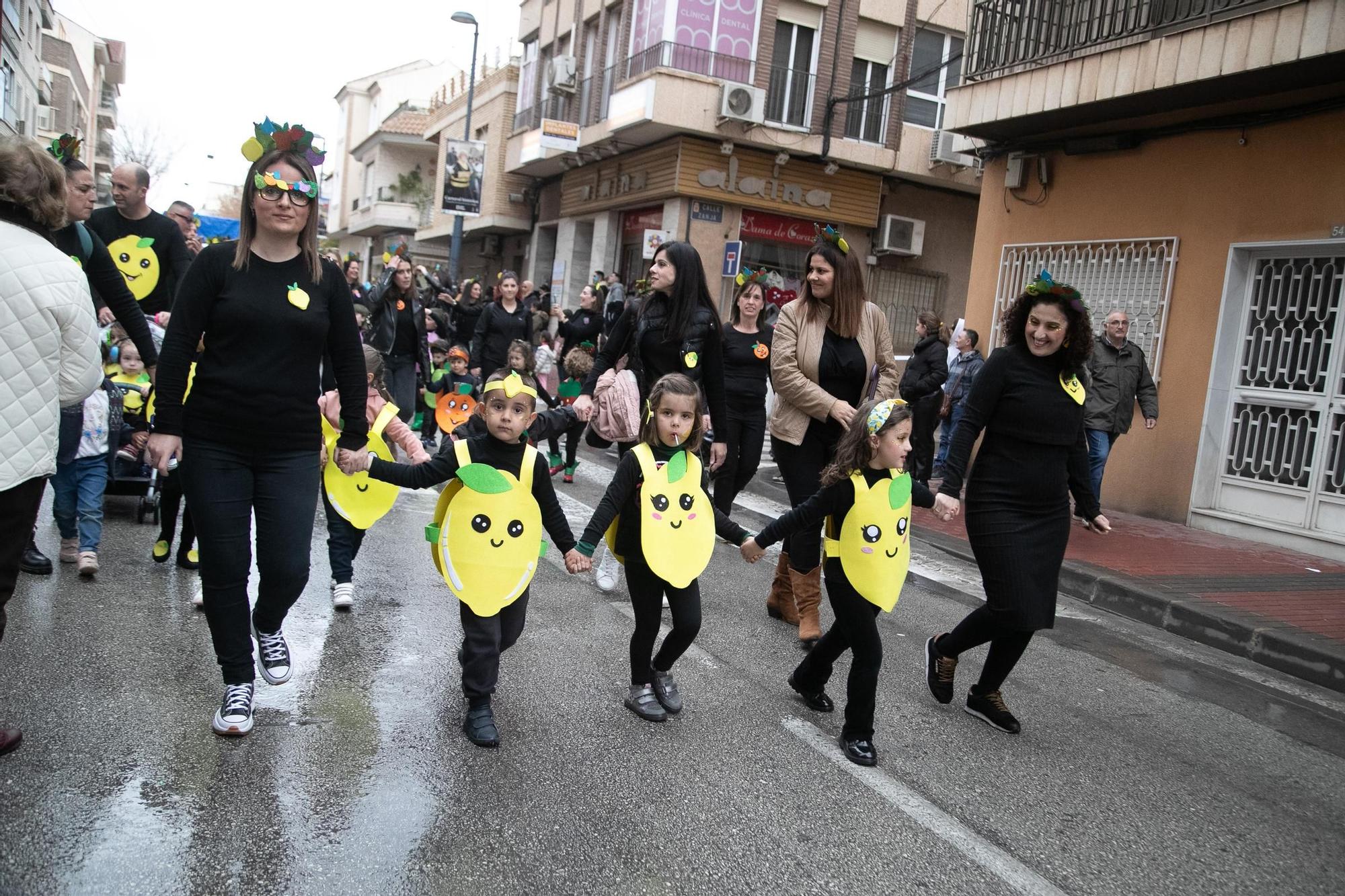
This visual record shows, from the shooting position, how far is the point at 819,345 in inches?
228

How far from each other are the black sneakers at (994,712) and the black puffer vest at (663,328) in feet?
6.94

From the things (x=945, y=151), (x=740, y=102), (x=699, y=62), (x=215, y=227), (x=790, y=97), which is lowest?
(x=215, y=227)

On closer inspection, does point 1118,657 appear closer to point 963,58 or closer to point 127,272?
point 127,272

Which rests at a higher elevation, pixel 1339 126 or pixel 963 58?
pixel 963 58

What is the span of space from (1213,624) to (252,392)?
5.95 m

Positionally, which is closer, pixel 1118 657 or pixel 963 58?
pixel 1118 657

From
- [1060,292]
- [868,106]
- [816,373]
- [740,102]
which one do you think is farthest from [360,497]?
[868,106]

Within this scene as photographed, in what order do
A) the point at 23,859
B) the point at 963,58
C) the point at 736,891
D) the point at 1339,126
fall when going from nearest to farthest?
1. the point at 23,859
2. the point at 736,891
3. the point at 1339,126
4. the point at 963,58

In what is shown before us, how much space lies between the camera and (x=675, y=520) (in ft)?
14.3

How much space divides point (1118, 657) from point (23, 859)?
5.50 m

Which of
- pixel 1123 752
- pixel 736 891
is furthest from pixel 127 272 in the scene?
pixel 1123 752

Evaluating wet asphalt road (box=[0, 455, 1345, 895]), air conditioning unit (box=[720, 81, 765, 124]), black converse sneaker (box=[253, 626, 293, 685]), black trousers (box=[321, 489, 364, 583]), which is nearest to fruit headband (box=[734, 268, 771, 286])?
wet asphalt road (box=[0, 455, 1345, 895])

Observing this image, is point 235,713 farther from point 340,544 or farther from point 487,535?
point 340,544

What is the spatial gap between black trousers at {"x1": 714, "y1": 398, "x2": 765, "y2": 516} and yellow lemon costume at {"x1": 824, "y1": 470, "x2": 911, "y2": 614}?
204 centimetres
